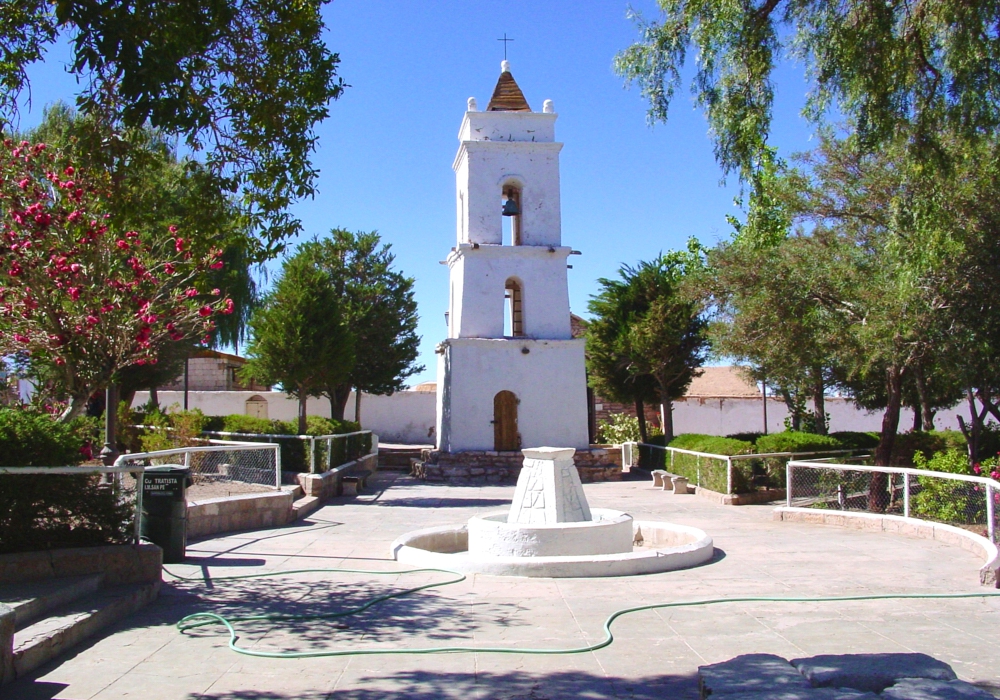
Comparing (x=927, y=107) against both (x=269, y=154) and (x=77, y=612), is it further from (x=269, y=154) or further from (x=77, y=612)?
(x=77, y=612)

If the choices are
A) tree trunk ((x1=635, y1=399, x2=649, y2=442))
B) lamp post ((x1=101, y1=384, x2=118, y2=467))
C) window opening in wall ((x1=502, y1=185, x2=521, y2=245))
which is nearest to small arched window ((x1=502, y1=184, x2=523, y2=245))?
window opening in wall ((x1=502, y1=185, x2=521, y2=245))

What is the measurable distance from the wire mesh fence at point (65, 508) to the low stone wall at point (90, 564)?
→ 0.15 m

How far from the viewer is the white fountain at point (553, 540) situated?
914 centimetres

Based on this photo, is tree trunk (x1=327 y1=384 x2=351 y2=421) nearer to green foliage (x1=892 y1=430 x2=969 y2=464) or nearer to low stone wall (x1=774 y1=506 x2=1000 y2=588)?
green foliage (x1=892 y1=430 x2=969 y2=464)

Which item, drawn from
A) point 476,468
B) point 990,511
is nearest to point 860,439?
point 476,468

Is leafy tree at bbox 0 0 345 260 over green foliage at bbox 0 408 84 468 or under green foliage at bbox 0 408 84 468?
over

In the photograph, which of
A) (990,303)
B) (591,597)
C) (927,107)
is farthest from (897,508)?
(591,597)

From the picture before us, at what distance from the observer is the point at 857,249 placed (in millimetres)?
14203

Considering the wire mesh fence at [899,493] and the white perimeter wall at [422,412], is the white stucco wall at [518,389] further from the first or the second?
the white perimeter wall at [422,412]

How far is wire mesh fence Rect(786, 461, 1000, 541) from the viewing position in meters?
10.2

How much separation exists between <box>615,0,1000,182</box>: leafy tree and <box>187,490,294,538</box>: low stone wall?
7742 millimetres

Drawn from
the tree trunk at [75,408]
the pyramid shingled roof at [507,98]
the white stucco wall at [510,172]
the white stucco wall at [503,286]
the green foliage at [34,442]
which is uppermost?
the pyramid shingled roof at [507,98]

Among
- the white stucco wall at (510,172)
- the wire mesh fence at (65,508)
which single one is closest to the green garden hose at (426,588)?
the wire mesh fence at (65,508)

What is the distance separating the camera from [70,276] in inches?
403
